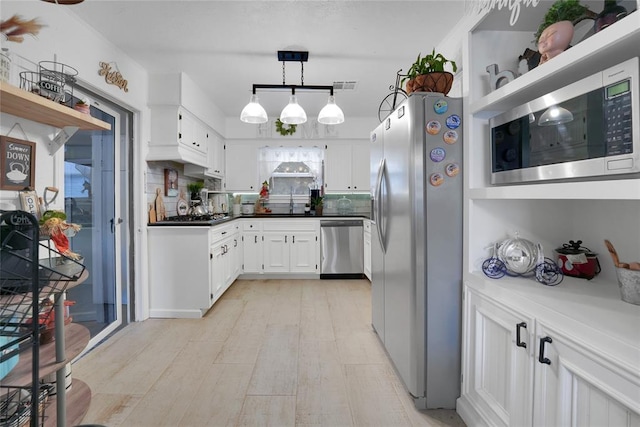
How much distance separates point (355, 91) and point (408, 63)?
0.86m

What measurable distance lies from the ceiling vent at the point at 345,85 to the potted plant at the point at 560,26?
2243mm

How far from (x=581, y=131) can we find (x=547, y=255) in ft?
2.78

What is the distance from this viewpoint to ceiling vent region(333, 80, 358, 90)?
3283 mm

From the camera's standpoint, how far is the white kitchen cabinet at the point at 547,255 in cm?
88

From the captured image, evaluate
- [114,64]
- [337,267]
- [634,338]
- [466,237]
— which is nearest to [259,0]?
[114,64]

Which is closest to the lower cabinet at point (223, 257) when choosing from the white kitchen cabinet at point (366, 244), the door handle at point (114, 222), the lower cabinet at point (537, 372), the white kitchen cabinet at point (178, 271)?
the white kitchen cabinet at point (178, 271)

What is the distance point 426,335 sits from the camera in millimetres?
1642

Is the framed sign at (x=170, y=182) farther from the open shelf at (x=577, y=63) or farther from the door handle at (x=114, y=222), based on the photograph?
the open shelf at (x=577, y=63)

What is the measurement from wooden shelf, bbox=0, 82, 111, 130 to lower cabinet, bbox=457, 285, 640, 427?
2.27 m

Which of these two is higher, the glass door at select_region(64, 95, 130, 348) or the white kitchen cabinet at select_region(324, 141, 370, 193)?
the white kitchen cabinet at select_region(324, 141, 370, 193)

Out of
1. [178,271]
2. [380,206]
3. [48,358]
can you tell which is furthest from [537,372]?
[178,271]

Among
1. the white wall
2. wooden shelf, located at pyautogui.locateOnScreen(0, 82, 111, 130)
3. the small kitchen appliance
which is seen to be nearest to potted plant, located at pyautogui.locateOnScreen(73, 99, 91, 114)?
wooden shelf, located at pyautogui.locateOnScreen(0, 82, 111, 130)

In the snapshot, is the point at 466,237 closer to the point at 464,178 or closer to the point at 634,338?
the point at 464,178

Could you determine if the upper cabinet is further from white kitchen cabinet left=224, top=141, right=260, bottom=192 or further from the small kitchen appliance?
the small kitchen appliance
